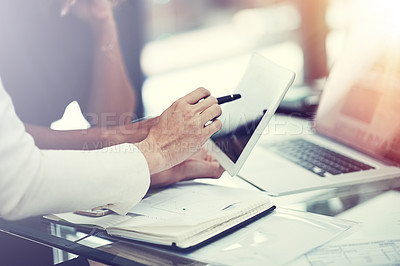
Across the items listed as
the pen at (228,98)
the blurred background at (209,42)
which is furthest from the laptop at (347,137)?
A: the blurred background at (209,42)

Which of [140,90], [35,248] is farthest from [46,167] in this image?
[140,90]

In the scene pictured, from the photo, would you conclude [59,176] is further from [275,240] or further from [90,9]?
[90,9]

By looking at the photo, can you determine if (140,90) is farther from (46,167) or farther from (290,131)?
(46,167)

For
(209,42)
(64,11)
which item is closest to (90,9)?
(64,11)

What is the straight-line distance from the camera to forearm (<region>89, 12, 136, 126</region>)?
1946mm

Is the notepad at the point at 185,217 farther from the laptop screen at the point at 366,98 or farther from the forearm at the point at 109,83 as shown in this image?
the forearm at the point at 109,83

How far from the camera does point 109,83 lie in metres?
2.00

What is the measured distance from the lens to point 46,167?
0.84 m

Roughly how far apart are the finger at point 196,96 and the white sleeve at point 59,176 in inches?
6.3

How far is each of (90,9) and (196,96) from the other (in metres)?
1.01

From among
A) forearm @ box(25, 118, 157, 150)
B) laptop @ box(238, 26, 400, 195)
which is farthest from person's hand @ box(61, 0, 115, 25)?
laptop @ box(238, 26, 400, 195)

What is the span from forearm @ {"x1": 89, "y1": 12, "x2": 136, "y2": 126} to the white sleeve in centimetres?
106

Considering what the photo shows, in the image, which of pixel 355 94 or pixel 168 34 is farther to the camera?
pixel 168 34

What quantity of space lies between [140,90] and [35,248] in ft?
3.69
